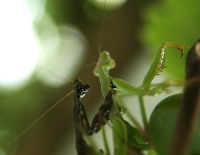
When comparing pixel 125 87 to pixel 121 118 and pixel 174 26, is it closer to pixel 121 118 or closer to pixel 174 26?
pixel 121 118

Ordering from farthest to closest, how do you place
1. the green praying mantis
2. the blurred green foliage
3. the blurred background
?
the blurred background → the blurred green foliage → the green praying mantis

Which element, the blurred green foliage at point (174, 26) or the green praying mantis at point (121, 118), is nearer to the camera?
the green praying mantis at point (121, 118)

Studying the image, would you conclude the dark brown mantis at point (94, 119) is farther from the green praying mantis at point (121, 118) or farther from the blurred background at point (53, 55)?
the blurred background at point (53, 55)

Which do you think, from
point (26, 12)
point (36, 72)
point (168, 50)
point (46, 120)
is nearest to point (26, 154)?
point (46, 120)

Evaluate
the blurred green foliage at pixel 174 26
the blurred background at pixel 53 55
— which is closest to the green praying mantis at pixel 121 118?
the blurred green foliage at pixel 174 26

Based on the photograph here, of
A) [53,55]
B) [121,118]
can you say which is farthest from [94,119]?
[53,55]

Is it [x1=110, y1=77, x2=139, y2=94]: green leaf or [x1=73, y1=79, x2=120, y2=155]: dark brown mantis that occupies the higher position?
[x1=110, y1=77, x2=139, y2=94]: green leaf

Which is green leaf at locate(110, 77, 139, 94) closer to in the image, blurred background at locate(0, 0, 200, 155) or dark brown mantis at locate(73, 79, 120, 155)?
dark brown mantis at locate(73, 79, 120, 155)

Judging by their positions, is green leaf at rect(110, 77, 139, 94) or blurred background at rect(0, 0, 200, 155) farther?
blurred background at rect(0, 0, 200, 155)

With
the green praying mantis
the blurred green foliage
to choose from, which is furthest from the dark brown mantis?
the blurred green foliage
